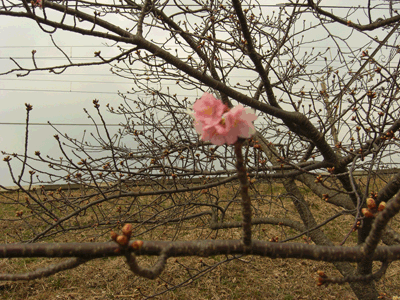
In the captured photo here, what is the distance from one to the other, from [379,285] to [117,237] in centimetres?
499

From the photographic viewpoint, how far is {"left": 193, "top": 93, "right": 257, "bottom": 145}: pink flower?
2.39ft

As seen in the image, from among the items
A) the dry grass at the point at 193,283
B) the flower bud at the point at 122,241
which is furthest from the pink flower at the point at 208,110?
the dry grass at the point at 193,283

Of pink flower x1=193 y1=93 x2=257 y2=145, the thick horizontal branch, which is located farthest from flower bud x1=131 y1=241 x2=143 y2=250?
pink flower x1=193 y1=93 x2=257 y2=145

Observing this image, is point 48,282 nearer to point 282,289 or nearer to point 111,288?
point 111,288

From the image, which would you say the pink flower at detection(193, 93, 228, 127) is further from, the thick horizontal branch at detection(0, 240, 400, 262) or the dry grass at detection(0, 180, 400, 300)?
the dry grass at detection(0, 180, 400, 300)

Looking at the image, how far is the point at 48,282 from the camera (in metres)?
4.22

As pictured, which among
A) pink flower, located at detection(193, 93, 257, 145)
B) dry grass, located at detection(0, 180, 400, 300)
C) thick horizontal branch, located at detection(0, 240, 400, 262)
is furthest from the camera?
dry grass, located at detection(0, 180, 400, 300)

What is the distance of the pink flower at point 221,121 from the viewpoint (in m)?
0.73

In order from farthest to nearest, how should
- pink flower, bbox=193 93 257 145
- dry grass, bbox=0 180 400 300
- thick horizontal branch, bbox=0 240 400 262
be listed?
dry grass, bbox=0 180 400 300 < thick horizontal branch, bbox=0 240 400 262 < pink flower, bbox=193 93 257 145

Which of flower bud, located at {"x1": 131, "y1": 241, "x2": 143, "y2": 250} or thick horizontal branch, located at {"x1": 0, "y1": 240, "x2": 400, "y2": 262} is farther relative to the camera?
thick horizontal branch, located at {"x1": 0, "y1": 240, "x2": 400, "y2": 262}

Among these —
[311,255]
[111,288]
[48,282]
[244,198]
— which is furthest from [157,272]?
[48,282]

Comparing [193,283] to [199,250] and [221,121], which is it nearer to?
[199,250]

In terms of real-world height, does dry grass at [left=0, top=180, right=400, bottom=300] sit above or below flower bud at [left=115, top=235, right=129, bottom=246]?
below

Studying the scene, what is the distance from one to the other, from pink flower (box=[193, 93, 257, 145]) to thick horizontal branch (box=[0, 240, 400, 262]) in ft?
1.50
